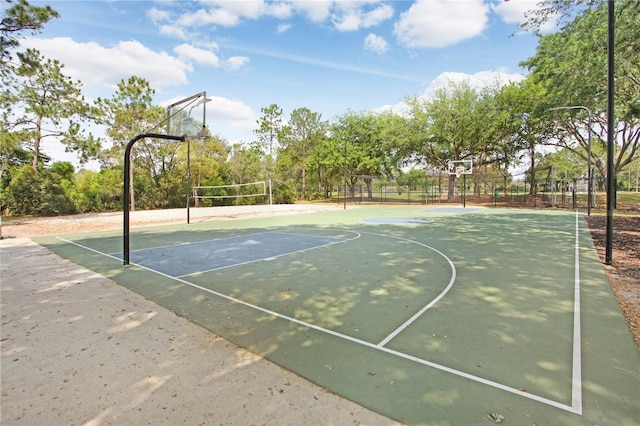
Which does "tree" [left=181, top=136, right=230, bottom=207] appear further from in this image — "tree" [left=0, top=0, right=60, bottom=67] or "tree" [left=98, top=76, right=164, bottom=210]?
"tree" [left=0, top=0, right=60, bottom=67]

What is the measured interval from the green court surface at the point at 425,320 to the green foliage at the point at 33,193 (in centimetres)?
1273

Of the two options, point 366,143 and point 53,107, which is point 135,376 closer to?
point 53,107

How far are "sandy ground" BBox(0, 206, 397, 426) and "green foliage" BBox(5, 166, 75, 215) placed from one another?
17.4 metres

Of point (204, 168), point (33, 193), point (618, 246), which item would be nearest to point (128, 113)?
point (204, 168)

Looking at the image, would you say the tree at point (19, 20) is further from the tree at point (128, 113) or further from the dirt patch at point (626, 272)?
the dirt patch at point (626, 272)

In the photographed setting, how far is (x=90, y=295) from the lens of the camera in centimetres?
482

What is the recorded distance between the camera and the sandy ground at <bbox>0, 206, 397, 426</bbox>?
2205mm

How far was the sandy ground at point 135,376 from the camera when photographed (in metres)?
2.21

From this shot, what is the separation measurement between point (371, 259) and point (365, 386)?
14.9 feet

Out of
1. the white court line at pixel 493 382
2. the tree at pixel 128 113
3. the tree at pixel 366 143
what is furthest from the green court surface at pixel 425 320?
the tree at pixel 366 143

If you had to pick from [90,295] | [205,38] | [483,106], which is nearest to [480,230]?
[90,295]

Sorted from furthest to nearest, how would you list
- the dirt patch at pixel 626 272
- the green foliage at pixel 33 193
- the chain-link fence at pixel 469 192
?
1. the chain-link fence at pixel 469 192
2. the green foliage at pixel 33 193
3. the dirt patch at pixel 626 272

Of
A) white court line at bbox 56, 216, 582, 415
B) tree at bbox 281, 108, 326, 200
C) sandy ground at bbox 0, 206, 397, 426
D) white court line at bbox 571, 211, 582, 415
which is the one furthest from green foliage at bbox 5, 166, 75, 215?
tree at bbox 281, 108, 326, 200

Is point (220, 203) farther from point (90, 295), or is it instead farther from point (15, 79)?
point (90, 295)
